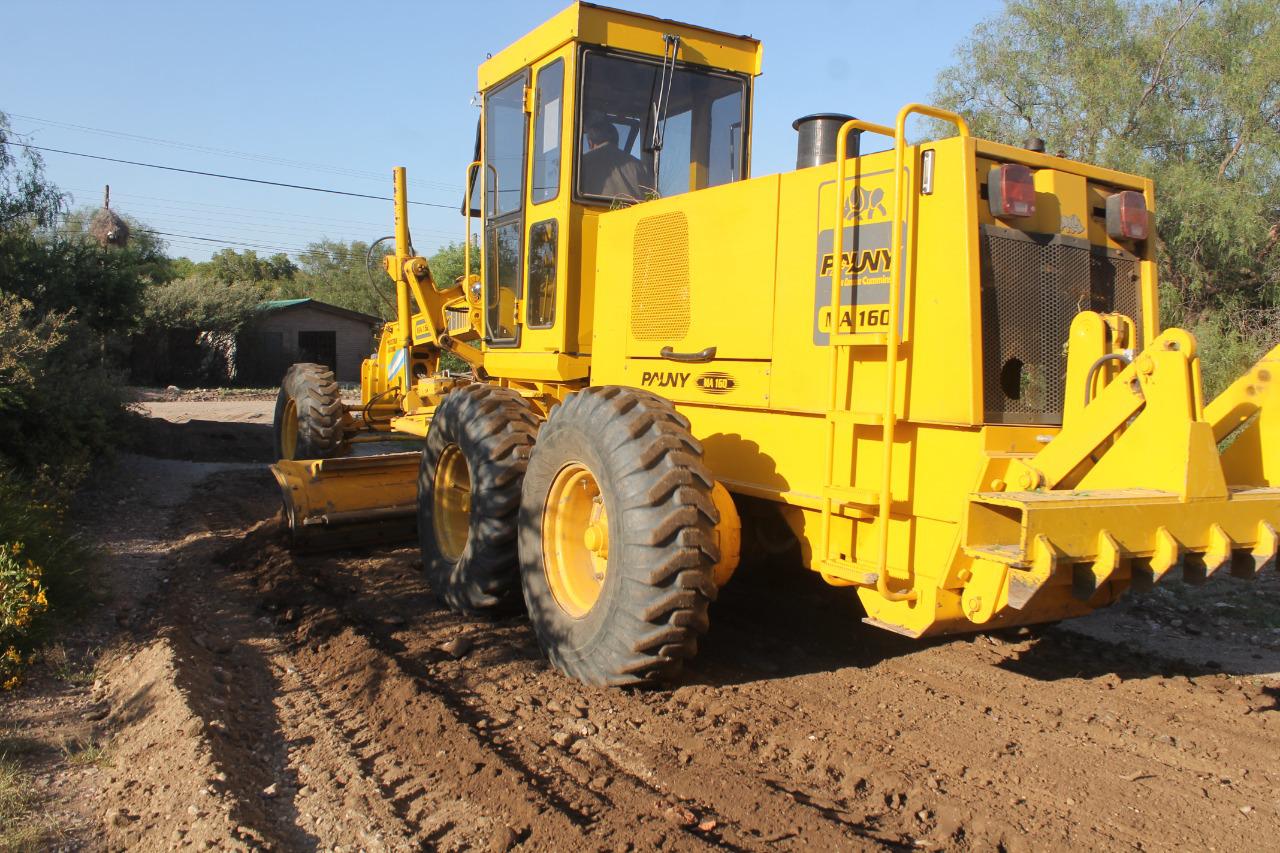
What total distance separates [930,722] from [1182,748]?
3.44 ft

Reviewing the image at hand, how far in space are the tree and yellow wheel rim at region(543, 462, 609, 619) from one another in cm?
1270

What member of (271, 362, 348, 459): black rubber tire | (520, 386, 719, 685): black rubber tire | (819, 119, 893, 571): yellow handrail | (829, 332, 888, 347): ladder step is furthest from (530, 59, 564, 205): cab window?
(271, 362, 348, 459): black rubber tire

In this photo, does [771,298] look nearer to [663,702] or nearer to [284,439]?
[663,702]

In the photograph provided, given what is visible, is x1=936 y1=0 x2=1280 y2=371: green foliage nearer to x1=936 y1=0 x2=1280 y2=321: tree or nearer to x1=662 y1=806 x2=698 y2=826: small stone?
x1=936 y1=0 x2=1280 y2=321: tree

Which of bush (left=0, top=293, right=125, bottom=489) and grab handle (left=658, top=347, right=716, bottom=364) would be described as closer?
grab handle (left=658, top=347, right=716, bottom=364)

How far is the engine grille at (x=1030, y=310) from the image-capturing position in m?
4.14

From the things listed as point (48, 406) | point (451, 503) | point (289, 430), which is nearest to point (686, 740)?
point (451, 503)

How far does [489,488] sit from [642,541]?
1.59 m

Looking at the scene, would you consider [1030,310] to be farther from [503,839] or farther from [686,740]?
[503,839]

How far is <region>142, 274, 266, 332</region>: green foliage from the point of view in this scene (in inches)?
1173

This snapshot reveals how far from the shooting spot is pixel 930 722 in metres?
4.47

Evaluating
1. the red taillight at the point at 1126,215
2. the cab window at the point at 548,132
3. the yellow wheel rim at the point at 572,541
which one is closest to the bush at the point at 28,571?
the yellow wheel rim at the point at 572,541

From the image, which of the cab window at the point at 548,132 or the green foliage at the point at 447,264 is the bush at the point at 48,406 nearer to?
the cab window at the point at 548,132

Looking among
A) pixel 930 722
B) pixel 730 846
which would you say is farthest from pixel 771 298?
pixel 730 846
